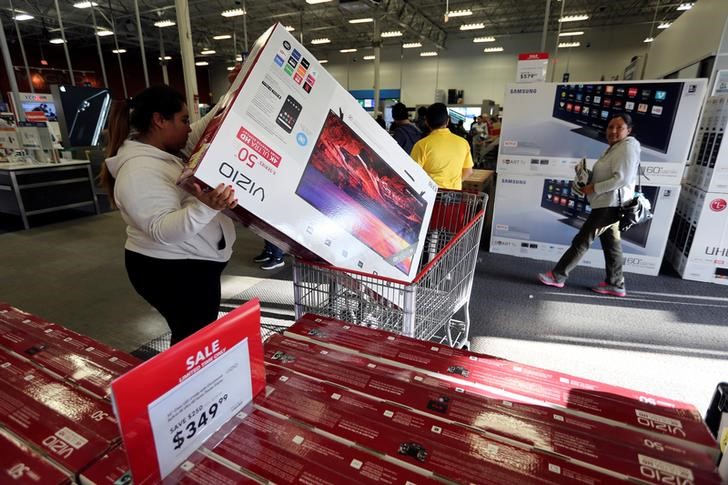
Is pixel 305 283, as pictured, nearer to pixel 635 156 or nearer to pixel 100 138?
pixel 635 156

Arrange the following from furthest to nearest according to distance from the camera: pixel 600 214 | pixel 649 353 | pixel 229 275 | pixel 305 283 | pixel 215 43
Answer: pixel 215 43, pixel 229 275, pixel 600 214, pixel 649 353, pixel 305 283

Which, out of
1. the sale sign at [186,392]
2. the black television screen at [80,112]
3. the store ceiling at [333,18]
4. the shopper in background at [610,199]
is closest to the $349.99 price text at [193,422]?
the sale sign at [186,392]

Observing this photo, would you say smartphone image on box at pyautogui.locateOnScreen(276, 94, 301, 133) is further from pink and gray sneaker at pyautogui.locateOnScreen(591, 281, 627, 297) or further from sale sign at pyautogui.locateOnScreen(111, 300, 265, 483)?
pink and gray sneaker at pyautogui.locateOnScreen(591, 281, 627, 297)

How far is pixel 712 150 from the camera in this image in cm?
396

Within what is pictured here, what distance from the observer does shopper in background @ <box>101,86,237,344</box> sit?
51.9 inches

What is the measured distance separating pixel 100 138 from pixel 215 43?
1168 cm

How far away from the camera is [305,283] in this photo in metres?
1.59

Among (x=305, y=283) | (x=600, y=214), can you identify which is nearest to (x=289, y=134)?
(x=305, y=283)

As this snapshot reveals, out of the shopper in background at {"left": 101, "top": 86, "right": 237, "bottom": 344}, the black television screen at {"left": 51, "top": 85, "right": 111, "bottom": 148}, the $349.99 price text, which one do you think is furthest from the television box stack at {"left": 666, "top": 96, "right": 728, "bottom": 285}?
the black television screen at {"left": 51, "top": 85, "right": 111, "bottom": 148}

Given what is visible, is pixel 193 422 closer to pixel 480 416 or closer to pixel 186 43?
pixel 480 416

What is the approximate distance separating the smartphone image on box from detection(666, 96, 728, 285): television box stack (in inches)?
178

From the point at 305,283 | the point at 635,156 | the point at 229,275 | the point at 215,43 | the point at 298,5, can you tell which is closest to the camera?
the point at 305,283

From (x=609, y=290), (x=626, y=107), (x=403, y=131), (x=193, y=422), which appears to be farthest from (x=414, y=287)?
(x=626, y=107)

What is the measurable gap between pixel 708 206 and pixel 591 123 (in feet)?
4.63
